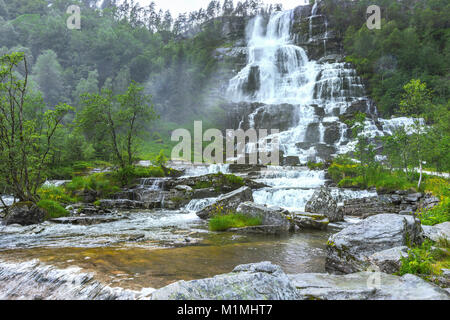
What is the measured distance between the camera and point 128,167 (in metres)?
18.7

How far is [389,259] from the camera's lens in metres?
3.69

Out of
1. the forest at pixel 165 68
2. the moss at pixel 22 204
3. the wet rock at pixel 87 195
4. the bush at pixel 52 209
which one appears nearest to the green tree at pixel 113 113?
the forest at pixel 165 68

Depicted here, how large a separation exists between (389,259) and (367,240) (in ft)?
2.60

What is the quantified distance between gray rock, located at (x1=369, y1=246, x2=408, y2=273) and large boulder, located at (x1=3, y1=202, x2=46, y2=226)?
10697 mm

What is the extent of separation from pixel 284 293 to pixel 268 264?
0.65 m

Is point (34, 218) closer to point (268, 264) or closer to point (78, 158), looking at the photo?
point (268, 264)

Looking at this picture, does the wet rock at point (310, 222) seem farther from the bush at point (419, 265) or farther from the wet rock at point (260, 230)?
the bush at point (419, 265)

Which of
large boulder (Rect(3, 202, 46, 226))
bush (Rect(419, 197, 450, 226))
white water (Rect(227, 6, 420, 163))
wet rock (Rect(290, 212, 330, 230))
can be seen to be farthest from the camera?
white water (Rect(227, 6, 420, 163))

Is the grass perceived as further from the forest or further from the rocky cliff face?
the rocky cliff face

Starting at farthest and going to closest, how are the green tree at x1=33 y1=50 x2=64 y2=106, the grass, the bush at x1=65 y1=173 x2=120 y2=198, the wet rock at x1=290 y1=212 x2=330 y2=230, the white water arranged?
the green tree at x1=33 y1=50 x2=64 y2=106, the white water, the bush at x1=65 y1=173 x2=120 y2=198, the wet rock at x1=290 y1=212 x2=330 y2=230, the grass

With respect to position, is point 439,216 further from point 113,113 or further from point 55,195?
point 113,113

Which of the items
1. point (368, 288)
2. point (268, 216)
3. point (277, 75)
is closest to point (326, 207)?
point (268, 216)

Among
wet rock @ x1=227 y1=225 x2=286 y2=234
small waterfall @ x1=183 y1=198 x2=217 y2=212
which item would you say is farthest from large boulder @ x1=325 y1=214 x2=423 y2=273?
small waterfall @ x1=183 y1=198 x2=217 y2=212

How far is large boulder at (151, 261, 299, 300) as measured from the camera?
2436 millimetres
